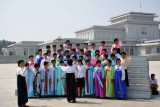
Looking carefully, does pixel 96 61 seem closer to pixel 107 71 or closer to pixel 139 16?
pixel 107 71

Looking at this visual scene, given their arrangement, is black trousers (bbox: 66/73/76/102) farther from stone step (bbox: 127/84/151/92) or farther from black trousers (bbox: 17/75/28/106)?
stone step (bbox: 127/84/151/92)

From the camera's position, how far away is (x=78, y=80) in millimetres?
7652

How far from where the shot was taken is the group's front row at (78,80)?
732 centimetres

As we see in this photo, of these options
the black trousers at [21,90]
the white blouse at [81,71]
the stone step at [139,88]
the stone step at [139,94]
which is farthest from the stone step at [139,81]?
the black trousers at [21,90]

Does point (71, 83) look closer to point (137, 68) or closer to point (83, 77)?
point (83, 77)

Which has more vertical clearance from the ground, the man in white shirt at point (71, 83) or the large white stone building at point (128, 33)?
the large white stone building at point (128, 33)

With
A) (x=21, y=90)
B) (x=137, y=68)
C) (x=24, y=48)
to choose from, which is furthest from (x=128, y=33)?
(x=21, y=90)

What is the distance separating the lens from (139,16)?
63031 millimetres

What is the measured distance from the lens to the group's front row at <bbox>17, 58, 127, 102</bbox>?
24.0ft

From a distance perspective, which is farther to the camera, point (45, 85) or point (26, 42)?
point (26, 42)

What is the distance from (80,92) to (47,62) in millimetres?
1612

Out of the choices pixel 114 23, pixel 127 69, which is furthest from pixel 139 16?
pixel 127 69

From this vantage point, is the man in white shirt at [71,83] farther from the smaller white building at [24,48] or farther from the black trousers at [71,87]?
the smaller white building at [24,48]

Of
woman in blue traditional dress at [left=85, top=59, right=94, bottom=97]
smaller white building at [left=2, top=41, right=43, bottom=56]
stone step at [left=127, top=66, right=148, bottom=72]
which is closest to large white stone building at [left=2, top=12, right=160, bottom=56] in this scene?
smaller white building at [left=2, top=41, right=43, bottom=56]
